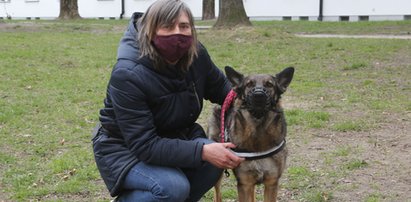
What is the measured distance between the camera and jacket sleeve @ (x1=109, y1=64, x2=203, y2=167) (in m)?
3.71

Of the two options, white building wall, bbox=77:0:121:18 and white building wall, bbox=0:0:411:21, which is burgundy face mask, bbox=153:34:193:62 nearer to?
white building wall, bbox=0:0:411:21

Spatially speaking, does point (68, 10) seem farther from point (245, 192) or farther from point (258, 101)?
point (258, 101)

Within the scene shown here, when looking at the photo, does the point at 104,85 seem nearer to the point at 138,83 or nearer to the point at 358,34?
the point at 138,83

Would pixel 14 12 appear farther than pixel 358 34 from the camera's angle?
Yes

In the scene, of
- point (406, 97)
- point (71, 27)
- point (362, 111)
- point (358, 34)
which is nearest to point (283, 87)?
point (362, 111)

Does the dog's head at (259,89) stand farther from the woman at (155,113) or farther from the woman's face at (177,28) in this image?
the woman's face at (177,28)

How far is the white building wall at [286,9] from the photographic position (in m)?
26.7

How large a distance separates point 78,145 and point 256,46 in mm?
8535

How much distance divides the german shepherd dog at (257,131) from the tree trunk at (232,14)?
497 inches

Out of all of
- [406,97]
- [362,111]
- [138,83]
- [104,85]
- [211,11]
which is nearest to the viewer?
[138,83]

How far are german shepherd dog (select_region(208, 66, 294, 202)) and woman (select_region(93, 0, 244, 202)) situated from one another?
0.32 metres

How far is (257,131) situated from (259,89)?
393mm

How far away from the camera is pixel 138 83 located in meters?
3.73

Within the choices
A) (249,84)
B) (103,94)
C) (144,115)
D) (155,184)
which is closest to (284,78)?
(249,84)
